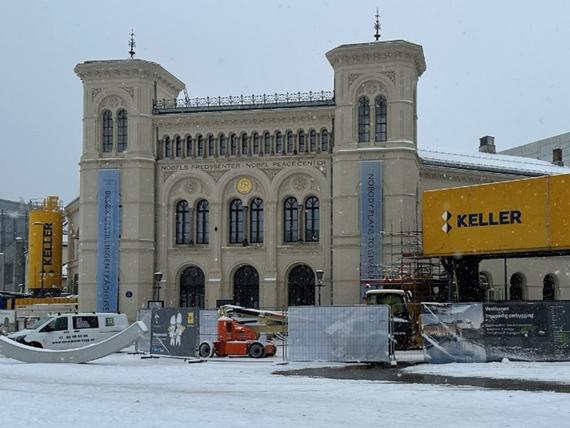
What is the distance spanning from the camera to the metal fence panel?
2789 centimetres

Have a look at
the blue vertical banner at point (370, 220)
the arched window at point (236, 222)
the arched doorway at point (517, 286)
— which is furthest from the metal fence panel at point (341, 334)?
the arched doorway at point (517, 286)

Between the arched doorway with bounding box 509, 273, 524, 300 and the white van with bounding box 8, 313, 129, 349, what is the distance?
3233cm

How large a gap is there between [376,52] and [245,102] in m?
8.41

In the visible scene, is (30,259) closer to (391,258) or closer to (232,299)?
(232,299)

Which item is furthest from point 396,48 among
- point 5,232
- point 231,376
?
point 5,232

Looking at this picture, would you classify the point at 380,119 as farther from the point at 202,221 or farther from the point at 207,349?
the point at 207,349

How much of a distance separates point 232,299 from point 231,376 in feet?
95.7

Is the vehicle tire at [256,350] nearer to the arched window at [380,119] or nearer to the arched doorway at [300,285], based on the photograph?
the arched doorway at [300,285]

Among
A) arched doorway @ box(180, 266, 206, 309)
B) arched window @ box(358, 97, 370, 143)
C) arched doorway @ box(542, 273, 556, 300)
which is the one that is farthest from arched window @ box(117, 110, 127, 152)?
arched doorway @ box(542, 273, 556, 300)

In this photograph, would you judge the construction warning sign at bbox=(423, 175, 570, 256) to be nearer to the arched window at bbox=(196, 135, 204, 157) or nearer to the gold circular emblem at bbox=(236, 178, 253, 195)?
the gold circular emblem at bbox=(236, 178, 253, 195)

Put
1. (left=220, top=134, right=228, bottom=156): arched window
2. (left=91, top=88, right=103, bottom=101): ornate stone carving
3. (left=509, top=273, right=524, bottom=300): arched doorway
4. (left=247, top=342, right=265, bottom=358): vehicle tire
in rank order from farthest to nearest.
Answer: (left=509, top=273, right=524, bottom=300): arched doorway < (left=91, top=88, right=103, bottom=101): ornate stone carving < (left=220, top=134, right=228, bottom=156): arched window < (left=247, top=342, right=265, bottom=358): vehicle tire

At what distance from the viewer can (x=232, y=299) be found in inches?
2117

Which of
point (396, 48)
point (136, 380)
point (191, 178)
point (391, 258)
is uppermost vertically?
point (396, 48)

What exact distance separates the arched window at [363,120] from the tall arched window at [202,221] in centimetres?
1001
